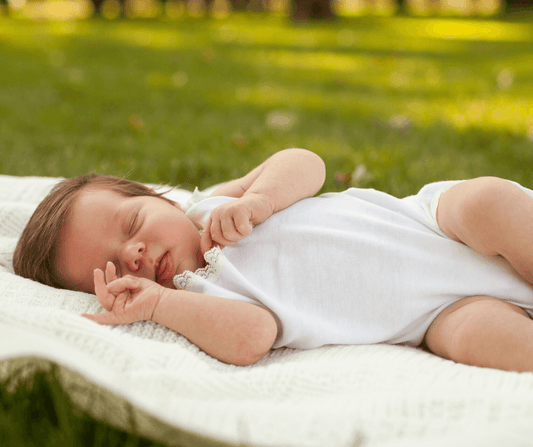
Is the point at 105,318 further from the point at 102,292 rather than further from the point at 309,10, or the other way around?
the point at 309,10

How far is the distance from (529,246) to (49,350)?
3.83ft

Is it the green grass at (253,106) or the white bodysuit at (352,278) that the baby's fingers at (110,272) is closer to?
the white bodysuit at (352,278)

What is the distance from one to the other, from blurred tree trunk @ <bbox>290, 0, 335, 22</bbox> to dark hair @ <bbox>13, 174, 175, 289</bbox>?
863 centimetres

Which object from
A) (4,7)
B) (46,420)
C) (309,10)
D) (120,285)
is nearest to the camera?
(46,420)

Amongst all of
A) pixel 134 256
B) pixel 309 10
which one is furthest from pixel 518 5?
pixel 134 256

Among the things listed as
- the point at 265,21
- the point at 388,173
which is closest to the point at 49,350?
the point at 388,173

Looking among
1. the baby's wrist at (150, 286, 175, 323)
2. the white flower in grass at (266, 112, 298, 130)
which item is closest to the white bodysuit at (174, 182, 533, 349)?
the baby's wrist at (150, 286, 175, 323)

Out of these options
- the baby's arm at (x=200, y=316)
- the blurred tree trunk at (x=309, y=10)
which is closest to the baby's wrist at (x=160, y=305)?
the baby's arm at (x=200, y=316)

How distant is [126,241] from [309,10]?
29.5ft

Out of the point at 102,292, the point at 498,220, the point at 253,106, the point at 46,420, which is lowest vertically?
the point at 46,420

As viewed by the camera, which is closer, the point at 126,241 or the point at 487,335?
the point at 487,335

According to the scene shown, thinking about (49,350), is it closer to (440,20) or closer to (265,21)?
(265,21)

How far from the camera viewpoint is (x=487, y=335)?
1292 mm

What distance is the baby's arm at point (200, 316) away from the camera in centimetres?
133
